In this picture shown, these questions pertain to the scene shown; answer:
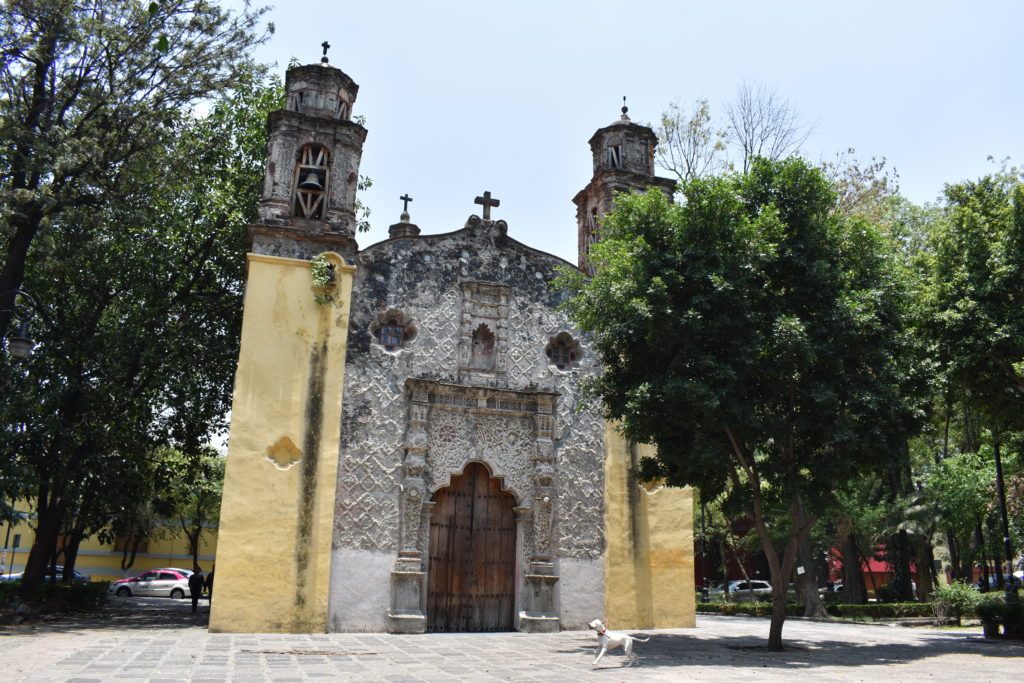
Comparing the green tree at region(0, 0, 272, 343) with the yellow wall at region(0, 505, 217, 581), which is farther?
the yellow wall at region(0, 505, 217, 581)

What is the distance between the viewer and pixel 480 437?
15.2 metres

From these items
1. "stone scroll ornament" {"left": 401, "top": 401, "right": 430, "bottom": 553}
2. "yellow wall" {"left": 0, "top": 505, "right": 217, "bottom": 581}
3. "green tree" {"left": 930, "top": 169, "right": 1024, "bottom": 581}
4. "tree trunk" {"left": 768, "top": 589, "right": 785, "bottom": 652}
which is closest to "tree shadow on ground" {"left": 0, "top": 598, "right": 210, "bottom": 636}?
"stone scroll ornament" {"left": 401, "top": 401, "right": 430, "bottom": 553}

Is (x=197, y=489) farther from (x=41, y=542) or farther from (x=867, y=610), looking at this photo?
(x=867, y=610)

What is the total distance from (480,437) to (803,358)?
21.3ft

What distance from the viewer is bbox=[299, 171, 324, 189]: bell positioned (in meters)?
15.3

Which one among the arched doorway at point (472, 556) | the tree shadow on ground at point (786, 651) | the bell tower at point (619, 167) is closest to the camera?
the tree shadow on ground at point (786, 651)

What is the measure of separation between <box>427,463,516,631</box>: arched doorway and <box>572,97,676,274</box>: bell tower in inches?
227

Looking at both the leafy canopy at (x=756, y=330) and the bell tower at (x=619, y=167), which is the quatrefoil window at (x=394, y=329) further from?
the bell tower at (x=619, y=167)

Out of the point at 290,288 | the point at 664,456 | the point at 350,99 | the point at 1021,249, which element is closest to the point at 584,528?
the point at 664,456

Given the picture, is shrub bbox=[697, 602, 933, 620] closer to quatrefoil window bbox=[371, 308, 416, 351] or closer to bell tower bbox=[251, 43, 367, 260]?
quatrefoil window bbox=[371, 308, 416, 351]

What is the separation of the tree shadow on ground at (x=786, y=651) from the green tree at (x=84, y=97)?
41.0ft

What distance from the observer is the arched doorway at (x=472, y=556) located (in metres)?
14.5

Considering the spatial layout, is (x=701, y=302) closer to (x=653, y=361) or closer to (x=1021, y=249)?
(x=653, y=361)

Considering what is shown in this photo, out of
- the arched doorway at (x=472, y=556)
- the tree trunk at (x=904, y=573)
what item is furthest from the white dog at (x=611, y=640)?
the tree trunk at (x=904, y=573)
